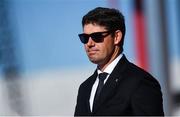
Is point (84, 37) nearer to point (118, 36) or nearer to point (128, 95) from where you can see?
point (118, 36)

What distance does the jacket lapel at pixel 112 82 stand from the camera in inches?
54.1

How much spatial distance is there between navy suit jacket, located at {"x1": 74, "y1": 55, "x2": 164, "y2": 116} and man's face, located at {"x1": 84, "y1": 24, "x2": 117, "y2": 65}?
5cm

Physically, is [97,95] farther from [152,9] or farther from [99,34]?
[152,9]

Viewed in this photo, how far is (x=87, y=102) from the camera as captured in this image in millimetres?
1431

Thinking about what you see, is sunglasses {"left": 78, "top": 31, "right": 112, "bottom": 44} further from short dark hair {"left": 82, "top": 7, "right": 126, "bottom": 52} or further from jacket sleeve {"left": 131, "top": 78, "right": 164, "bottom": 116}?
jacket sleeve {"left": 131, "top": 78, "right": 164, "bottom": 116}

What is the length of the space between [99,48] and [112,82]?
0.32 ft

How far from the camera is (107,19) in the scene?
1378 mm

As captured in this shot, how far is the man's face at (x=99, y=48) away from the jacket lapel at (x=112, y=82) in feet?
0.13

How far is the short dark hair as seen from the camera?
4.54 ft

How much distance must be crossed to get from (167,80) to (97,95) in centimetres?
45

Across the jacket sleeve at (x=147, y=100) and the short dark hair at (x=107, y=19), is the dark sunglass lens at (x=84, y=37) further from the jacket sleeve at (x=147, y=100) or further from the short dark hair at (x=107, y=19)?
the jacket sleeve at (x=147, y=100)

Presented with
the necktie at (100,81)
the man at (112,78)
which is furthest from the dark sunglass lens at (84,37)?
the necktie at (100,81)

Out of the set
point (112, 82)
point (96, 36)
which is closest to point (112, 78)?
point (112, 82)

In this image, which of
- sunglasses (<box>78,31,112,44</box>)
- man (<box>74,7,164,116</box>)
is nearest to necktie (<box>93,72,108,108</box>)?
man (<box>74,7,164,116</box>)
